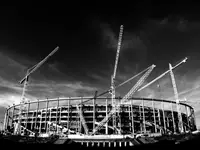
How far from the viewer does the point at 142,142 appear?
43.1m

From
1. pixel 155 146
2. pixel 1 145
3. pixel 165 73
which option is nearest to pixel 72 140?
pixel 1 145

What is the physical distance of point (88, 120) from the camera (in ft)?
236

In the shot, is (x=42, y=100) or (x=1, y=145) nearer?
(x=1, y=145)

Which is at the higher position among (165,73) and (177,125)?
(165,73)

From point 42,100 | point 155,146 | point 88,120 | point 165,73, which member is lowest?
point 155,146

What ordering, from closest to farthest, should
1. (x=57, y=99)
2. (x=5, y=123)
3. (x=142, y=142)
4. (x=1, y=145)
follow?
(x=1, y=145), (x=142, y=142), (x=57, y=99), (x=5, y=123)

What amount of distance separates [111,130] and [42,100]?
3451 cm

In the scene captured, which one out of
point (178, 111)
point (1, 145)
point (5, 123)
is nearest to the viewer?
point (1, 145)

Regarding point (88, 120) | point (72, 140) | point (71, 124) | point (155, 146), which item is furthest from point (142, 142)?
point (71, 124)

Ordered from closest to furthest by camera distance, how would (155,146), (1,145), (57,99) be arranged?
(1,145) → (155,146) → (57,99)

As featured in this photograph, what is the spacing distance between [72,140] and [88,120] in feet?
85.9

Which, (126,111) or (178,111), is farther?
(178,111)

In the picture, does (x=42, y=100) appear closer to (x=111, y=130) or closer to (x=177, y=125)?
(x=111, y=130)

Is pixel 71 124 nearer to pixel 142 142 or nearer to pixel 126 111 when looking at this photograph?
pixel 126 111
